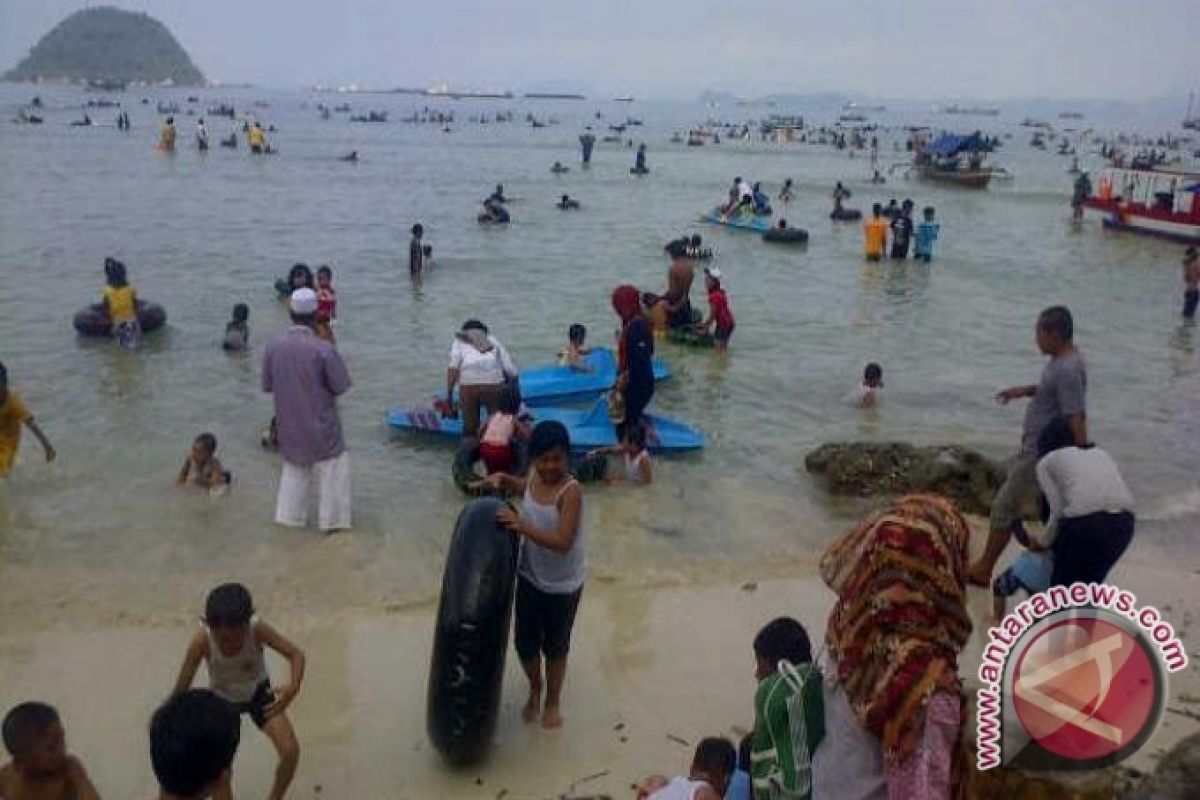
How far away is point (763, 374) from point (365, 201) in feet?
74.0

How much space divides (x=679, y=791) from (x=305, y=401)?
14.6ft

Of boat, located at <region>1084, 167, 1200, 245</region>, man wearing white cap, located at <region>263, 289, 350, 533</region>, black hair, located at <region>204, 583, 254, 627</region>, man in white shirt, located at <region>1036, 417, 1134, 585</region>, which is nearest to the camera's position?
black hair, located at <region>204, 583, 254, 627</region>

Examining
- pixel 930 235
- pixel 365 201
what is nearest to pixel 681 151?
pixel 365 201

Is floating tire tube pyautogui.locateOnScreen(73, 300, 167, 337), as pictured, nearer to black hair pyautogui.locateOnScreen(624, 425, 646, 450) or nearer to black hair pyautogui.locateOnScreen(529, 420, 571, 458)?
black hair pyautogui.locateOnScreen(624, 425, 646, 450)

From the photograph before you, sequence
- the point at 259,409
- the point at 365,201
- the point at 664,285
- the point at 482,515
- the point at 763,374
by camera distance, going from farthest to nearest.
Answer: the point at 365,201, the point at 664,285, the point at 763,374, the point at 259,409, the point at 482,515

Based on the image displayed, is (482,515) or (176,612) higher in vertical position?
(482,515)

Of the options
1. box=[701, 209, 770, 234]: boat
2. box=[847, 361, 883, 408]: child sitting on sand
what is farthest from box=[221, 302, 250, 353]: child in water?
box=[701, 209, 770, 234]: boat

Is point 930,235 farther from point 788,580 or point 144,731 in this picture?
point 144,731

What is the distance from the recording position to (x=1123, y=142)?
10069cm

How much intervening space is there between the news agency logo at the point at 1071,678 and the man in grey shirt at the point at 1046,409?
2878mm

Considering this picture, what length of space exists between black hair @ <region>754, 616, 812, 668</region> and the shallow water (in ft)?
11.2

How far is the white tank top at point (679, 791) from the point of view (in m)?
3.54

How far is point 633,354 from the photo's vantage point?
8922mm

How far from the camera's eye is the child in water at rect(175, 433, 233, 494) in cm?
878
